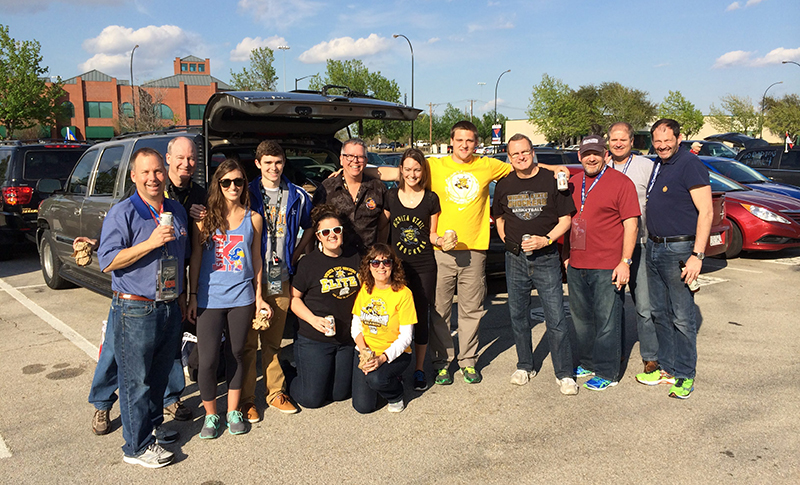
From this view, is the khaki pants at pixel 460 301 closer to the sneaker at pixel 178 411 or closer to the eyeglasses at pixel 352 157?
the eyeglasses at pixel 352 157

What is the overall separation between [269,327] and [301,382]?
0.48 meters

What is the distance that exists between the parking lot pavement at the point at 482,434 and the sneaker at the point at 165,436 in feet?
0.23

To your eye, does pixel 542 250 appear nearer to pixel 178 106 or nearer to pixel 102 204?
pixel 102 204

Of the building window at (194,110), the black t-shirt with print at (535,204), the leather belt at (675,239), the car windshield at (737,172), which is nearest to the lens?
the leather belt at (675,239)

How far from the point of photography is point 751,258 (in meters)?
9.34

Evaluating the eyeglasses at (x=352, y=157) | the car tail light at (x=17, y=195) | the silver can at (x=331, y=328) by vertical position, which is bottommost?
the silver can at (x=331, y=328)

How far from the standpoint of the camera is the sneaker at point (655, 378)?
14.2 feet

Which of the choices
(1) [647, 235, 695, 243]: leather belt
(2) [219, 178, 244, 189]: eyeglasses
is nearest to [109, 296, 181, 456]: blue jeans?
(2) [219, 178, 244, 189]: eyeglasses

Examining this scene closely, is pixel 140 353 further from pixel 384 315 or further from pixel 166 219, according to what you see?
pixel 384 315

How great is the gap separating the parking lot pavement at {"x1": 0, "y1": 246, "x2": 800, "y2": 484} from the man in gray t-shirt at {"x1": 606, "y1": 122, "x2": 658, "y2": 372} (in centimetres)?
27

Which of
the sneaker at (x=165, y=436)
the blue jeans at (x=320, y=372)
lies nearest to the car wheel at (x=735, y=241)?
the blue jeans at (x=320, y=372)

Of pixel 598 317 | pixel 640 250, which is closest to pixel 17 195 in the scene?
pixel 598 317

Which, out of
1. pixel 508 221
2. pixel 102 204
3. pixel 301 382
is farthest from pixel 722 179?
pixel 102 204

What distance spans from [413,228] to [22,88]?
32.3 meters
